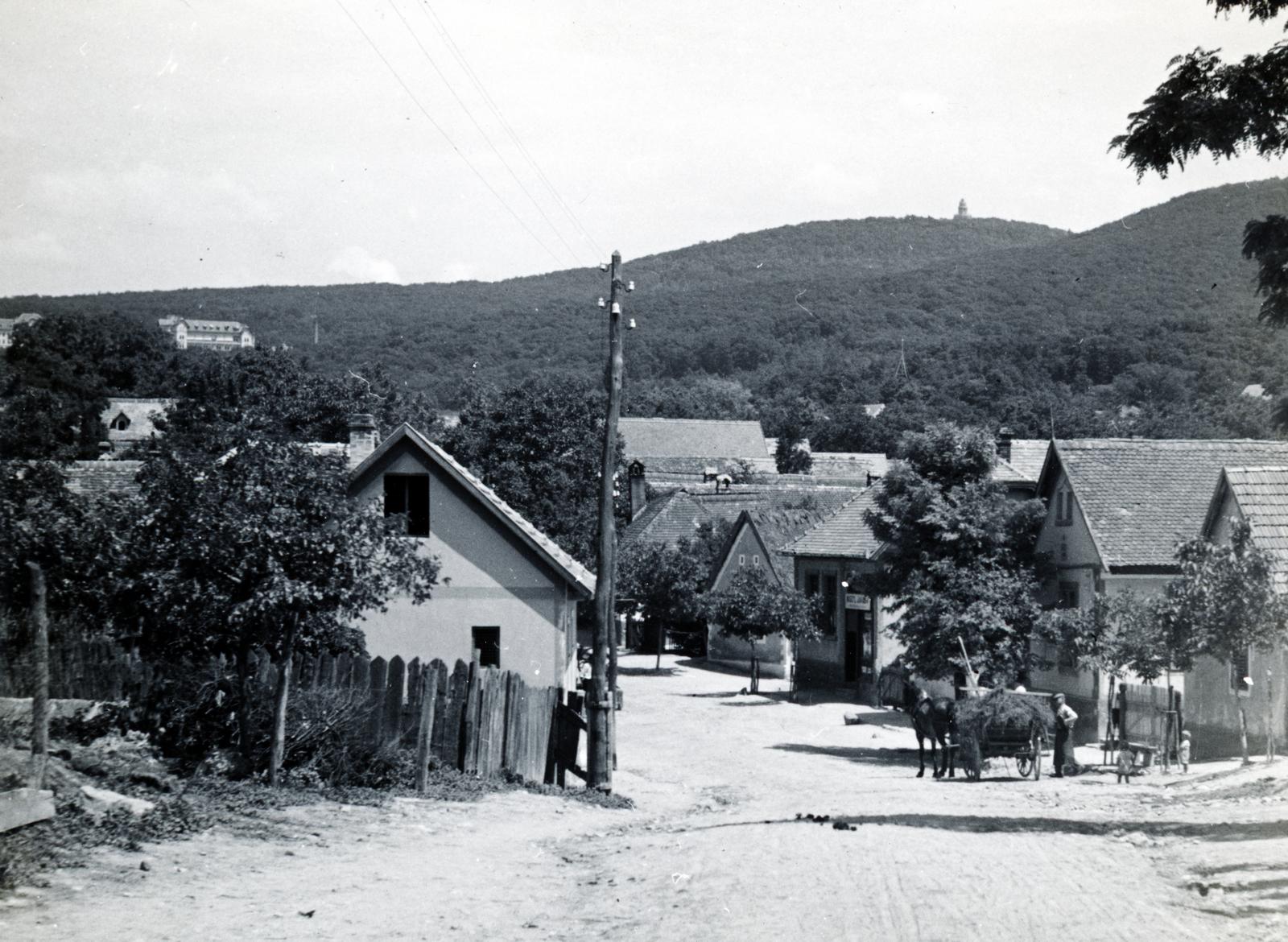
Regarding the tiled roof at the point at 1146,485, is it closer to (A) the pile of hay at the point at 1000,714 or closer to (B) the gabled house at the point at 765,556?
(A) the pile of hay at the point at 1000,714

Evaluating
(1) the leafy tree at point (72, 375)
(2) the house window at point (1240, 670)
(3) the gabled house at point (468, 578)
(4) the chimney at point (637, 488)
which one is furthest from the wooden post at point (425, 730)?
(4) the chimney at point (637, 488)

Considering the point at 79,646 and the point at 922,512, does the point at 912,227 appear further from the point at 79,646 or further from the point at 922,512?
the point at 79,646

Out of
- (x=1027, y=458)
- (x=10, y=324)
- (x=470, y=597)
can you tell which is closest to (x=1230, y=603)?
(x=470, y=597)

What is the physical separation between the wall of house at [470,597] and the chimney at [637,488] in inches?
1954

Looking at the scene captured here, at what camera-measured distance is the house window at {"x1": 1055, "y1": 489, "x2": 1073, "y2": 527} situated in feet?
107

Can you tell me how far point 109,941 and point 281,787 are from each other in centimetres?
682

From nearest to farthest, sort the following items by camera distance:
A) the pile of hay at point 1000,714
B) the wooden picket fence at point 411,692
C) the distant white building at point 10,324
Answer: the wooden picket fence at point 411,692
the pile of hay at point 1000,714
the distant white building at point 10,324

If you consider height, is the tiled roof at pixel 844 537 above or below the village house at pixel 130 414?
below

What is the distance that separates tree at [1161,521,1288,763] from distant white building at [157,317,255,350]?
420ft

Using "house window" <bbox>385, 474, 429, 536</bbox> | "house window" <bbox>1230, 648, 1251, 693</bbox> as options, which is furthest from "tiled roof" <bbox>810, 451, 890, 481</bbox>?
"house window" <bbox>385, 474, 429, 536</bbox>

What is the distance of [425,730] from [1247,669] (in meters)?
17.3

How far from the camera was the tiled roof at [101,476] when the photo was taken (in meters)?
29.0

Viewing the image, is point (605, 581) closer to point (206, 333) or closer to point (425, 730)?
point (425, 730)

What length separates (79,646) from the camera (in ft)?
63.5
